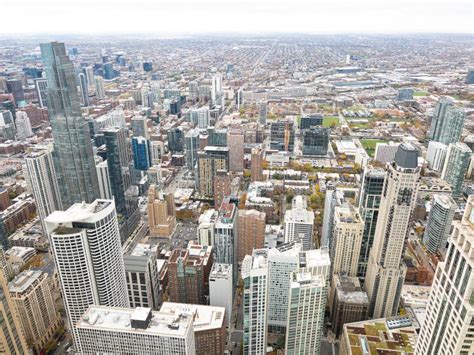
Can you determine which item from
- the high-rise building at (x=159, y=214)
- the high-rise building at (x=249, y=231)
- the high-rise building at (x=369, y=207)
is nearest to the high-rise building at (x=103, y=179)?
the high-rise building at (x=159, y=214)

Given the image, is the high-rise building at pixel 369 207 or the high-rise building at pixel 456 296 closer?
the high-rise building at pixel 456 296

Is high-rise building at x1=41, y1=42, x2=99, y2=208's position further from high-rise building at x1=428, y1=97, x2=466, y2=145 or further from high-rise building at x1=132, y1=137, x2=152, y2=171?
high-rise building at x1=428, y1=97, x2=466, y2=145

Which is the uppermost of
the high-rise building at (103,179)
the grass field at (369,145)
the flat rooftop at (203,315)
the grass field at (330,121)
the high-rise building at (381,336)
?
the high-rise building at (103,179)

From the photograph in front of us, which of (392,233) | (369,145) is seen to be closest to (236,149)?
(369,145)

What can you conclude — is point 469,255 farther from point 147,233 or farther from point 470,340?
point 147,233

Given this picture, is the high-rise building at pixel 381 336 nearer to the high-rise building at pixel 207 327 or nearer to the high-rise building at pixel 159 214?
the high-rise building at pixel 207 327

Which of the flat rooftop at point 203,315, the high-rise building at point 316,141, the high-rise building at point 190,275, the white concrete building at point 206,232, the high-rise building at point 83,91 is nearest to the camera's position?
the flat rooftop at point 203,315
